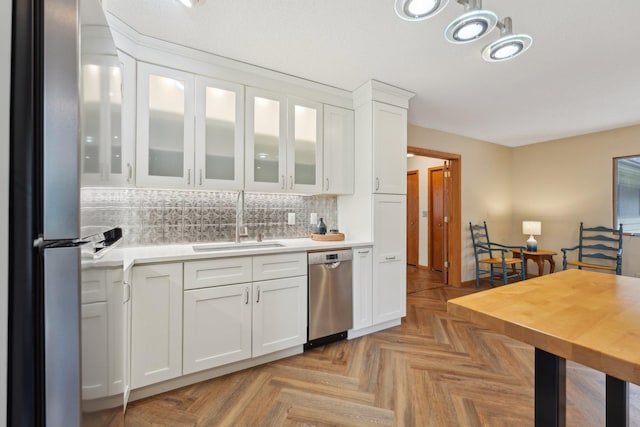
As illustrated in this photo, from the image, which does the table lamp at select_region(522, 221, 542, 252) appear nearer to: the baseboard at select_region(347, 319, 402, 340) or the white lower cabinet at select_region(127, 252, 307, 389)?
the baseboard at select_region(347, 319, 402, 340)

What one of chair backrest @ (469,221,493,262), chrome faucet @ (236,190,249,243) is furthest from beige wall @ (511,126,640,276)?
chrome faucet @ (236,190,249,243)

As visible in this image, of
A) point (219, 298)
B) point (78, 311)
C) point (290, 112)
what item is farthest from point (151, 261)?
point (290, 112)

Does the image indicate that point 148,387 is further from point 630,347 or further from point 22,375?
point 630,347

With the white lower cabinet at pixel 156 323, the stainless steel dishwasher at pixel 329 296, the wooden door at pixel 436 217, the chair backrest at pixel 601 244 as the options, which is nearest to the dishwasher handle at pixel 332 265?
the stainless steel dishwasher at pixel 329 296

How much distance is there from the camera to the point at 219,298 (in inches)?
74.0

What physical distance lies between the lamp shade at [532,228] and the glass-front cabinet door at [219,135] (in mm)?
4744

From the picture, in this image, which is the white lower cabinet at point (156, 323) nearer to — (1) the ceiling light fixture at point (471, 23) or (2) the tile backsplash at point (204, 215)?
(2) the tile backsplash at point (204, 215)

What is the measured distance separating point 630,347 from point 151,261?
2.07 m

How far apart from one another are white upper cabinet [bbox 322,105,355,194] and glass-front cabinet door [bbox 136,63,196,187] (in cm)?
124

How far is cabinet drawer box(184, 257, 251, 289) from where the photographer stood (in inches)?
70.6

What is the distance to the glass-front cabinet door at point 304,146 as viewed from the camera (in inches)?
98.8

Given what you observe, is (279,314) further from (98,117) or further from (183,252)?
(98,117)

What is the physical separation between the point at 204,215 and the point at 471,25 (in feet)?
7.66

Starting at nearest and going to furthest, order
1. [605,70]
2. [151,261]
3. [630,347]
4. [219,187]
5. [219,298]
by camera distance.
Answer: [630,347], [151,261], [219,298], [219,187], [605,70]
